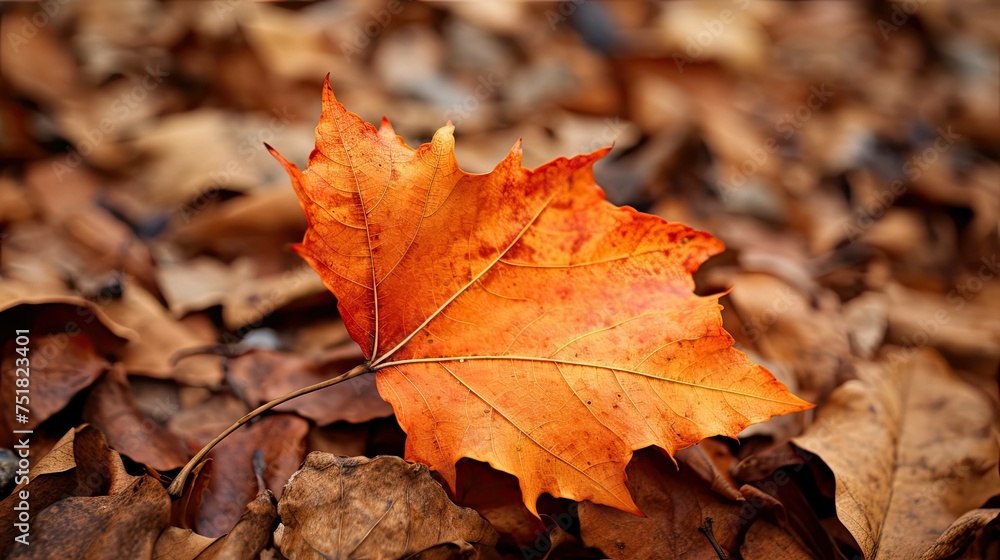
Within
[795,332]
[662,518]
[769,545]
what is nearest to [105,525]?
[662,518]

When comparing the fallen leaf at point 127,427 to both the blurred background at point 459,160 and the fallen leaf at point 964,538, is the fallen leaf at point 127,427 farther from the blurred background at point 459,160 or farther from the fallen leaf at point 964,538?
the fallen leaf at point 964,538

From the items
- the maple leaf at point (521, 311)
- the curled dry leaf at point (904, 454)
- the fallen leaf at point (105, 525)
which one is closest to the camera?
the fallen leaf at point (105, 525)

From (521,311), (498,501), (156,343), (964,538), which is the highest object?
(521,311)

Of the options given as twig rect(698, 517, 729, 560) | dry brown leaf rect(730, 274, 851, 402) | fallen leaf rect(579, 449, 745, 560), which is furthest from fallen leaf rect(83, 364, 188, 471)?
dry brown leaf rect(730, 274, 851, 402)

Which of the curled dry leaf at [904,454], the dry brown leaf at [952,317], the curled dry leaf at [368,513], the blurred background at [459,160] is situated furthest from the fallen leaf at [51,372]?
the dry brown leaf at [952,317]

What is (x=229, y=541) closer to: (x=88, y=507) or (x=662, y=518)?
(x=88, y=507)

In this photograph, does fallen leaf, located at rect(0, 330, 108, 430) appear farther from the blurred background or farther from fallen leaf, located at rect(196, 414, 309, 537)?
fallen leaf, located at rect(196, 414, 309, 537)

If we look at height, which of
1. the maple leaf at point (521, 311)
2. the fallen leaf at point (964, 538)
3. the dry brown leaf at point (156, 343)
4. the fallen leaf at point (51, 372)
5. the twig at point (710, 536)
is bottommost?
the dry brown leaf at point (156, 343)
